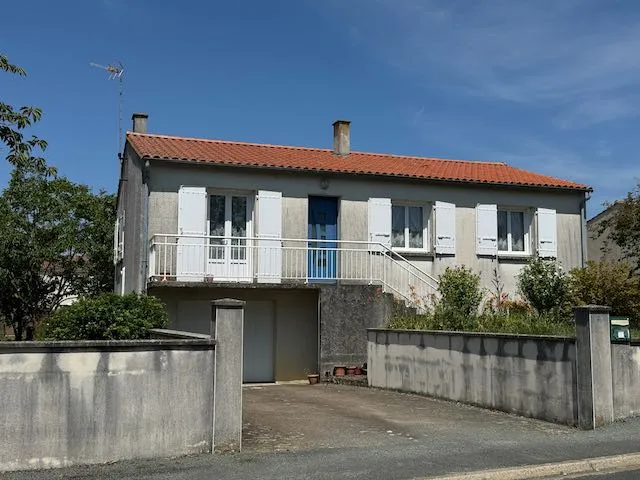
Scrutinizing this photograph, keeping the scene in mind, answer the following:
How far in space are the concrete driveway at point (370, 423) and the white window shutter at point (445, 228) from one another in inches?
239

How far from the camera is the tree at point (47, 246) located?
25.2m

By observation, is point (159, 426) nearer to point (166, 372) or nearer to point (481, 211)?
point (166, 372)

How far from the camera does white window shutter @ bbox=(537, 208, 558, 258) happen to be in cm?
1970

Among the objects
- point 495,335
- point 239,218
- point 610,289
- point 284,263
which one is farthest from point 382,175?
point 495,335

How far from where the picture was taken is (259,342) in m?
→ 17.4

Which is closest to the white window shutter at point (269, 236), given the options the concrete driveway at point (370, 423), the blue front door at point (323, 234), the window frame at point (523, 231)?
the blue front door at point (323, 234)

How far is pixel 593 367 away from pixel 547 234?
1059 centimetres

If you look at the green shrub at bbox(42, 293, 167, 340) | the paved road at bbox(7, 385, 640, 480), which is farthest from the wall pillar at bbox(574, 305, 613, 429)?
the green shrub at bbox(42, 293, 167, 340)

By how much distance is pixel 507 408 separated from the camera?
11195 millimetres

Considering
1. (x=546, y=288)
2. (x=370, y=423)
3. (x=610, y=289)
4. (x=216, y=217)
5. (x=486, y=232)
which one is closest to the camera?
(x=370, y=423)

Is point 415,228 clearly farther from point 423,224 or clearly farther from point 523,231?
point 523,231

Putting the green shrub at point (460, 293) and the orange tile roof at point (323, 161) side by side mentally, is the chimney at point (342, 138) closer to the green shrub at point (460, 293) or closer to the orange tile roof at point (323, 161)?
the orange tile roof at point (323, 161)

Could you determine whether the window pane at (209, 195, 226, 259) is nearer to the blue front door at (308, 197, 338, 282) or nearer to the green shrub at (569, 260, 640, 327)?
the blue front door at (308, 197, 338, 282)

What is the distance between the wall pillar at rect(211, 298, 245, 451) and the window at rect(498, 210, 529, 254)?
13014mm
